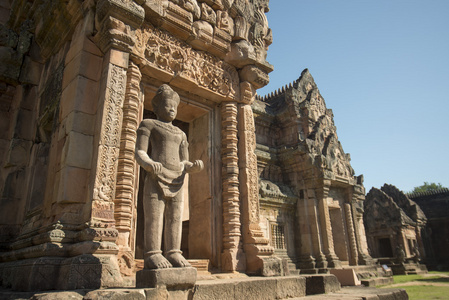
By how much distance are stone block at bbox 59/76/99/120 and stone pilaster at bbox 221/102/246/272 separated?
120 inches

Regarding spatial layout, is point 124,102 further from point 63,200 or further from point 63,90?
point 63,200

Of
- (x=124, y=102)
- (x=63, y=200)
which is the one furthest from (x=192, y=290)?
(x=124, y=102)

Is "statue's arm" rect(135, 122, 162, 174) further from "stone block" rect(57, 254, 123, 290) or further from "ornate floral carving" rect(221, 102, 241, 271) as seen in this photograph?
"ornate floral carving" rect(221, 102, 241, 271)

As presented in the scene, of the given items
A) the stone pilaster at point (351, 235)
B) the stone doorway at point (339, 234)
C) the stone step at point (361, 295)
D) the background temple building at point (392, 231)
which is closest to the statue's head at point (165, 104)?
the stone step at point (361, 295)

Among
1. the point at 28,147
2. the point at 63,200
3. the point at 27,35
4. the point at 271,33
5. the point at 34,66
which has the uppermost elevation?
the point at 271,33

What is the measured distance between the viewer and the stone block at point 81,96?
5129 millimetres

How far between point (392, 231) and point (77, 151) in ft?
88.7

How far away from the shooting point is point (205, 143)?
7.37 metres

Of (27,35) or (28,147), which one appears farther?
(27,35)

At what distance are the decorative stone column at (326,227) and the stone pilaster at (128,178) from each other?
12.2m

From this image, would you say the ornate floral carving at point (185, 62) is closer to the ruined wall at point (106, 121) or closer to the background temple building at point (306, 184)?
the ruined wall at point (106, 121)

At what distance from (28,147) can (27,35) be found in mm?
2758

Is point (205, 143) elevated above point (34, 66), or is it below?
below

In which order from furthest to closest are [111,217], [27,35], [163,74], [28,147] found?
[27,35] → [28,147] → [163,74] → [111,217]
